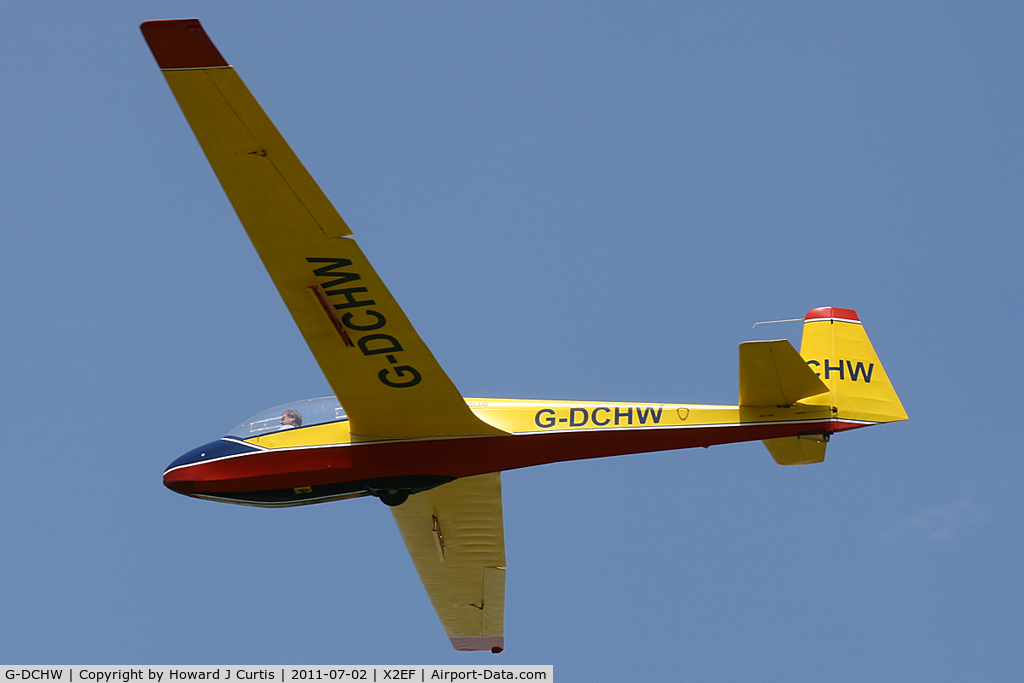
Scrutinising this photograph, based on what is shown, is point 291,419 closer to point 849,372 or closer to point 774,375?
point 774,375

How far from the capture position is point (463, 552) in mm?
15539

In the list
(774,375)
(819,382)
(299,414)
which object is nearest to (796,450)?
(819,382)

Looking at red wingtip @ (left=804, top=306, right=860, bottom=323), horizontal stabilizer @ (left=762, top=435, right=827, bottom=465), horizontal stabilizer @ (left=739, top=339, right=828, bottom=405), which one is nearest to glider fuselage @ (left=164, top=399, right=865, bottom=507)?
horizontal stabilizer @ (left=739, top=339, right=828, bottom=405)

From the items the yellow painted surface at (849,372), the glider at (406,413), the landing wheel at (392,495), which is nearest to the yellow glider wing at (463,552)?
the landing wheel at (392,495)

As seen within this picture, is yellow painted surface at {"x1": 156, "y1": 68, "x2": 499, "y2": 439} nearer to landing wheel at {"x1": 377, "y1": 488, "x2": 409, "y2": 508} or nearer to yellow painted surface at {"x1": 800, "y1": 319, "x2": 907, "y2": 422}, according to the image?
landing wheel at {"x1": 377, "y1": 488, "x2": 409, "y2": 508}

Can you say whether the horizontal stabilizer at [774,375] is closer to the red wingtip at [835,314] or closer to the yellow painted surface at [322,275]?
the red wingtip at [835,314]

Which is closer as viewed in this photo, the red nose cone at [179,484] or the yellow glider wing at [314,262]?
the yellow glider wing at [314,262]

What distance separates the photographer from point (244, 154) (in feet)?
33.6

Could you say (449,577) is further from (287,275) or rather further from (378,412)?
(287,275)

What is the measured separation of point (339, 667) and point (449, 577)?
2569mm

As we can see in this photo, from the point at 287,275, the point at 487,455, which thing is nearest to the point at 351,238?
the point at 287,275

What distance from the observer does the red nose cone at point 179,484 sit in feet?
42.9

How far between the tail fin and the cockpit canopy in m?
5.91

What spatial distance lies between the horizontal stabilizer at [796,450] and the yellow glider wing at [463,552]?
3.80 m
